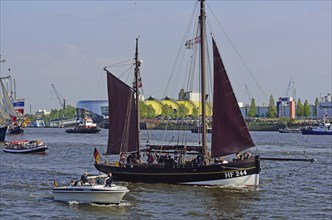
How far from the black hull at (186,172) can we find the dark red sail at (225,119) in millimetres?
1845

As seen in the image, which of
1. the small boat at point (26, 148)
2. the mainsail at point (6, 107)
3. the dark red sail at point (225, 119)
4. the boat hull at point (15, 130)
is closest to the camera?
the dark red sail at point (225, 119)

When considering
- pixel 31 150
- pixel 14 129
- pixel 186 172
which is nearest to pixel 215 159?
pixel 186 172

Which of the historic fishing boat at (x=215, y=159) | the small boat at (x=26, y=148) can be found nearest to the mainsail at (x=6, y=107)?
the small boat at (x=26, y=148)

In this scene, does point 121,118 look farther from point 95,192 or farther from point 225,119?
point 95,192

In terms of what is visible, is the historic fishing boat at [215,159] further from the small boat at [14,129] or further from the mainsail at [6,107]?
the small boat at [14,129]

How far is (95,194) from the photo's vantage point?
152ft

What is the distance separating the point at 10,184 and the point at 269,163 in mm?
38967

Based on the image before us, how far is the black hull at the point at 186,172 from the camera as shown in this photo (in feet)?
183

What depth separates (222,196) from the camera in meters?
52.7

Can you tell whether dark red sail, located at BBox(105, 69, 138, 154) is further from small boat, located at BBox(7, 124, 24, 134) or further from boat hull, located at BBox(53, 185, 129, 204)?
small boat, located at BBox(7, 124, 24, 134)

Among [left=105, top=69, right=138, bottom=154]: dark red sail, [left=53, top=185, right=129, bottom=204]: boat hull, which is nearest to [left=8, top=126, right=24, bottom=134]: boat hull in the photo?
[left=105, top=69, right=138, bottom=154]: dark red sail

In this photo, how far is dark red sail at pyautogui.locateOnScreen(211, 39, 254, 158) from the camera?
5738 centimetres

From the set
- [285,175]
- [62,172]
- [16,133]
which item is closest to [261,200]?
[285,175]

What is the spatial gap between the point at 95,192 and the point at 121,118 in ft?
66.4
